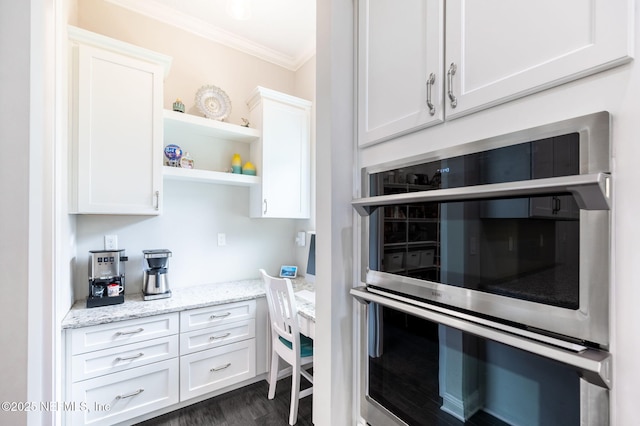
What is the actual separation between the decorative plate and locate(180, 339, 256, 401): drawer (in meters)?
1.95

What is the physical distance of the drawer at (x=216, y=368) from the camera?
6.62ft

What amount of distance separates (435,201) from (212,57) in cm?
271

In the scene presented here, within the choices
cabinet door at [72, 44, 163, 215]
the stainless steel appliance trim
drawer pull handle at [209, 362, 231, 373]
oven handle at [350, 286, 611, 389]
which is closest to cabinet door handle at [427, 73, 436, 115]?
oven handle at [350, 286, 611, 389]

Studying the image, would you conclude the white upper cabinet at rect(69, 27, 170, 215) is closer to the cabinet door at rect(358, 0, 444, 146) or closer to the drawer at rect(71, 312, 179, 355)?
the drawer at rect(71, 312, 179, 355)

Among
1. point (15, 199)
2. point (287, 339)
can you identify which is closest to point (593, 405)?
point (15, 199)

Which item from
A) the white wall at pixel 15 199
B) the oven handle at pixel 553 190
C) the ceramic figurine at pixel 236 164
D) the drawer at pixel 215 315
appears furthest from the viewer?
the ceramic figurine at pixel 236 164

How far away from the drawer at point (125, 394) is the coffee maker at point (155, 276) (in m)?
0.48

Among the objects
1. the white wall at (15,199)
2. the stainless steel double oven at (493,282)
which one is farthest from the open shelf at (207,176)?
the stainless steel double oven at (493,282)

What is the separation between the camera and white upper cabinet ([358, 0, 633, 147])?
0.53 meters

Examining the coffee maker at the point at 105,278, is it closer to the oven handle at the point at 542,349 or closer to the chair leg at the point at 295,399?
the chair leg at the point at 295,399

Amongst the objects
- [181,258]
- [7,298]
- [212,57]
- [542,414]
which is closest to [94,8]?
[212,57]

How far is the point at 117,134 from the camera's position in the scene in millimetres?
1910

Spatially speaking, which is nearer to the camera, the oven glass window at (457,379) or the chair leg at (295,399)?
the oven glass window at (457,379)

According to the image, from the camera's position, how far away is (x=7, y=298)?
0.92 m
